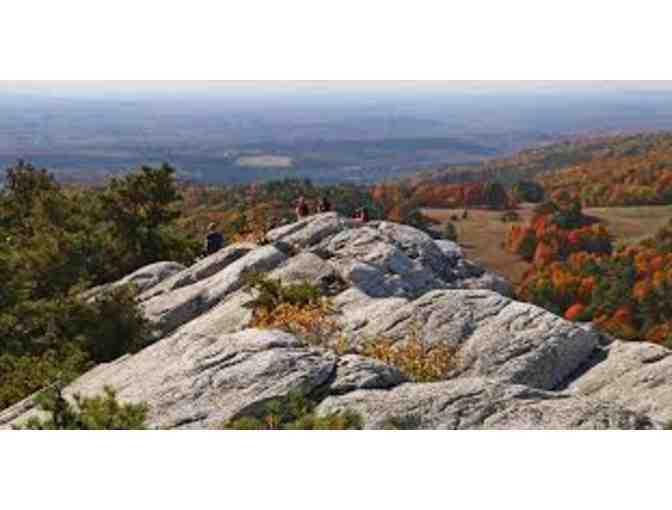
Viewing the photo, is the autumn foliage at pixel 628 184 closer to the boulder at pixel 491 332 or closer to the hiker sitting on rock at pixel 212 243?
the hiker sitting on rock at pixel 212 243

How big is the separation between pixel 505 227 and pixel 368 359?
14331cm

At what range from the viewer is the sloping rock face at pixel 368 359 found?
54.6ft

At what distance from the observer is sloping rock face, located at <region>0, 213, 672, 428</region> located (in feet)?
54.6

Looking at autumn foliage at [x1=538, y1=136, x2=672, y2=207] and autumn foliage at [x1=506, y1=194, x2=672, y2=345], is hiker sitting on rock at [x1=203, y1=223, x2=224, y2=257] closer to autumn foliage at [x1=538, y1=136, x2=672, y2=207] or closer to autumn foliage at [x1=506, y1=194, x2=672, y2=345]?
autumn foliage at [x1=506, y1=194, x2=672, y2=345]

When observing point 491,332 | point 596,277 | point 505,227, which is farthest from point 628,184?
point 491,332

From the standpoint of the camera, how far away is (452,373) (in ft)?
69.5

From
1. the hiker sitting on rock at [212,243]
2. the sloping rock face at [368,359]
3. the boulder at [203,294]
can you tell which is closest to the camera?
the sloping rock face at [368,359]

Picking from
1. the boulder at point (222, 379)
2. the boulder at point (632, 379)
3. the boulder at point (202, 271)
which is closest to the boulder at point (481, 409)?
the boulder at point (222, 379)

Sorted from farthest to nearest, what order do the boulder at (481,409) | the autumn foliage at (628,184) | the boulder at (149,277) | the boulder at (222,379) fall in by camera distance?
1. the autumn foliage at (628,184)
2. the boulder at (149,277)
3. the boulder at (222,379)
4. the boulder at (481,409)

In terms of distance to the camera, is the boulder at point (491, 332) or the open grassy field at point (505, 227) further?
the open grassy field at point (505, 227)

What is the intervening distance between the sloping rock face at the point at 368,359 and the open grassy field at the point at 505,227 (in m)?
104
